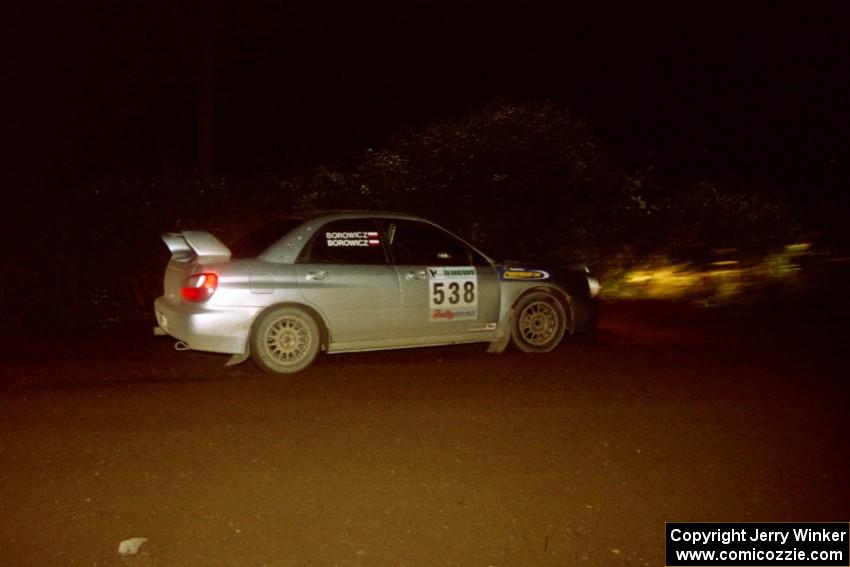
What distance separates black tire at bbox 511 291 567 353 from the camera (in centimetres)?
979

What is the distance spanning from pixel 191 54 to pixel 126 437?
12924 mm

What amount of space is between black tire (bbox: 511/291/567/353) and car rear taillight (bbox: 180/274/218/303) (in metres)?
3.10

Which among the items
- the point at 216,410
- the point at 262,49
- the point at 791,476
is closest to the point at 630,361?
the point at 791,476

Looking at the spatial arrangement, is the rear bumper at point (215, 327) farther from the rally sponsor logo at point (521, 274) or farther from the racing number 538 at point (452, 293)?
the rally sponsor logo at point (521, 274)

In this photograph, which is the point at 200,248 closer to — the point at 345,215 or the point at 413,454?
the point at 345,215

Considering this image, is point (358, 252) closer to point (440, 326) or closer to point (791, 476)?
point (440, 326)

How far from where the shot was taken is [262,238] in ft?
30.1

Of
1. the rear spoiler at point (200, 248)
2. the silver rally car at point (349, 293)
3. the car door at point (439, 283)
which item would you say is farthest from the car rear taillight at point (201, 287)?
the car door at point (439, 283)

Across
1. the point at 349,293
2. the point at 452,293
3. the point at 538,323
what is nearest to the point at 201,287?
the point at 349,293

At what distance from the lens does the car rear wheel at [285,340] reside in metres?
8.70

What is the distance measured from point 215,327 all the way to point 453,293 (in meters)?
2.36

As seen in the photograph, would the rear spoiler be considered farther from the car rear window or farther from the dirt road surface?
the dirt road surface

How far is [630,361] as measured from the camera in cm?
940

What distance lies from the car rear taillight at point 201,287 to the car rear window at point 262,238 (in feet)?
1.70
